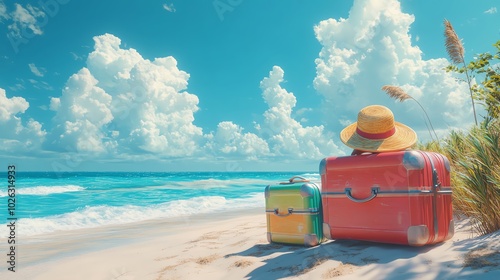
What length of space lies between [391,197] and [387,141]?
0.70 metres

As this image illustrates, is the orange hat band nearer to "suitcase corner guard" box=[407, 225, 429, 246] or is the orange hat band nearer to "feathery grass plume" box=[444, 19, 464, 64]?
"suitcase corner guard" box=[407, 225, 429, 246]

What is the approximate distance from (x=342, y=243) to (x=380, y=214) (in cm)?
73

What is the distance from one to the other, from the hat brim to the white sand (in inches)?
41.3

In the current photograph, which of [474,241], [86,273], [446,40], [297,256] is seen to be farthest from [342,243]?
[446,40]

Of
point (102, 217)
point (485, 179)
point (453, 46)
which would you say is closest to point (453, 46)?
point (453, 46)

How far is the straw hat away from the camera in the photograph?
4531 mm

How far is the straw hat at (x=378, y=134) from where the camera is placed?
453cm

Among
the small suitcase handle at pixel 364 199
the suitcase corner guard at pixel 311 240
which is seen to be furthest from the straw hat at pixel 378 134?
the suitcase corner guard at pixel 311 240

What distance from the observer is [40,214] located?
55.7 ft

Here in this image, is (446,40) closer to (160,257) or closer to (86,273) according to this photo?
(160,257)

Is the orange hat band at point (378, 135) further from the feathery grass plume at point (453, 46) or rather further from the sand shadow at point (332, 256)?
the feathery grass plume at point (453, 46)

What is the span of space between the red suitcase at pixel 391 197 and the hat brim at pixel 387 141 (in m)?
0.20

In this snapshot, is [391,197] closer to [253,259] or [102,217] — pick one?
[253,259]

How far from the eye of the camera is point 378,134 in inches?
184
